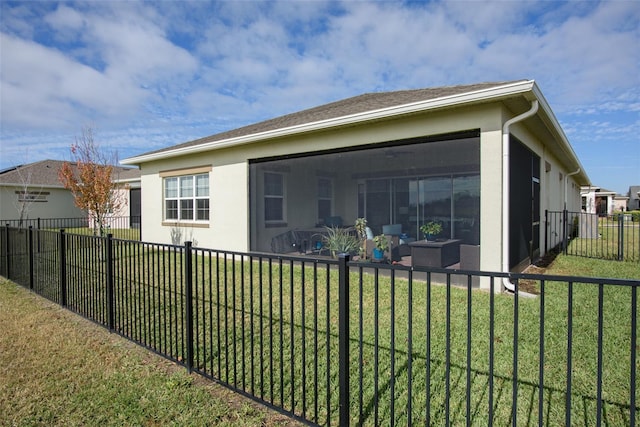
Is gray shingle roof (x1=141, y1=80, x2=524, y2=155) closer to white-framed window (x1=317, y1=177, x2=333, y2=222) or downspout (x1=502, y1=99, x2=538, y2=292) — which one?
downspout (x1=502, y1=99, x2=538, y2=292)

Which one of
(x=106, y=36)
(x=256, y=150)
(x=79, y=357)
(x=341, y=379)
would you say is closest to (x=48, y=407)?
(x=79, y=357)

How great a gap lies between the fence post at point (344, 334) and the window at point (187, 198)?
920 centimetres

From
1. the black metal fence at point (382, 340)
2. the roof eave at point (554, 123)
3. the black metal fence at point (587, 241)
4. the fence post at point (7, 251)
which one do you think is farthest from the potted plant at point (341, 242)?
the fence post at point (7, 251)

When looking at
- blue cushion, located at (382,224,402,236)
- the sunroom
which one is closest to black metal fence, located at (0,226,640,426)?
the sunroom

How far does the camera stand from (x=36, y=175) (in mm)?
23719

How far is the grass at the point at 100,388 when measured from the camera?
250 centimetres

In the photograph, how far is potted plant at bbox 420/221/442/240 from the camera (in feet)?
25.9

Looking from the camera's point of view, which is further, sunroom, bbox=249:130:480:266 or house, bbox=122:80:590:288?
sunroom, bbox=249:130:480:266

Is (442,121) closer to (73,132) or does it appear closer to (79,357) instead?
(79,357)

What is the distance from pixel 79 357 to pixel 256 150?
21.7ft

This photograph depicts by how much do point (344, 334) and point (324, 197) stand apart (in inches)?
340

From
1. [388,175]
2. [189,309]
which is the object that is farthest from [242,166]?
[189,309]

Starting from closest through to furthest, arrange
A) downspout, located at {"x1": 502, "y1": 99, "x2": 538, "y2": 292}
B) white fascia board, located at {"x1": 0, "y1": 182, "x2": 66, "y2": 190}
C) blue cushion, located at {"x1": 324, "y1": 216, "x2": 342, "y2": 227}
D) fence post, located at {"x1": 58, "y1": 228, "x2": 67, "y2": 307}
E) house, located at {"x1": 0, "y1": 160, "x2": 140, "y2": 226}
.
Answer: fence post, located at {"x1": 58, "y1": 228, "x2": 67, "y2": 307} → downspout, located at {"x1": 502, "y1": 99, "x2": 538, "y2": 292} → blue cushion, located at {"x1": 324, "y1": 216, "x2": 342, "y2": 227} → white fascia board, located at {"x1": 0, "y1": 182, "x2": 66, "y2": 190} → house, located at {"x1": 0, "y1": 160, "x2": 140, "y2": 226}

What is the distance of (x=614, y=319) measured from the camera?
4496 mm
